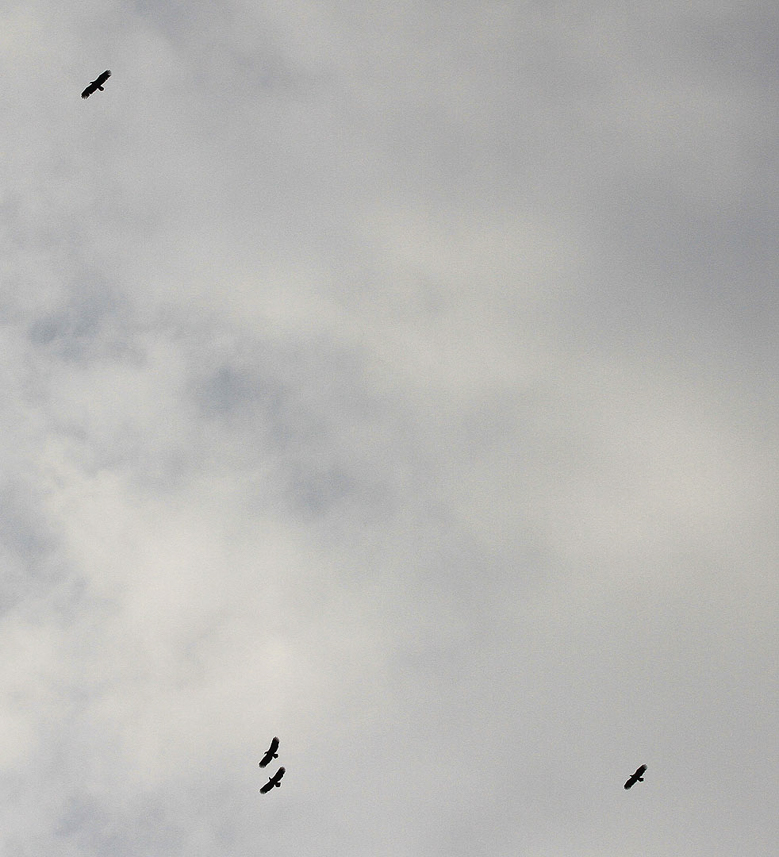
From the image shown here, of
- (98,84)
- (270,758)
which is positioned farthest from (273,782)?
(98,84)

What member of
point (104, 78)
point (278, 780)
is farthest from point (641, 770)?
point (104, 78)

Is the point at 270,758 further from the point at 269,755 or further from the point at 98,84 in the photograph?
the point at 98,84

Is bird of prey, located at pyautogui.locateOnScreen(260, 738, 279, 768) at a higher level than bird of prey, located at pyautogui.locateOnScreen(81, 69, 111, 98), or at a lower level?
lower

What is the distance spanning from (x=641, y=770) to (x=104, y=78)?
120m

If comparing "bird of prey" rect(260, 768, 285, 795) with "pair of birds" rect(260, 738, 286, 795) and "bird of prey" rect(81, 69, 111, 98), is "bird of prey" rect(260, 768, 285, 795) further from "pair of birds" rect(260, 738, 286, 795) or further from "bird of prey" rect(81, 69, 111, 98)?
"bird of prey" rect(81, 69, 111, 98)

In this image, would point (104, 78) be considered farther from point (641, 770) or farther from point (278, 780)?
point (641, 770)

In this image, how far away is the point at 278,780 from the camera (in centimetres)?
10469

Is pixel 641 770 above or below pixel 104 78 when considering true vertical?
below

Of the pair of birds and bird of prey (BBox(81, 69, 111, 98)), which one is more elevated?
bird of prey (BBox(81, 69, 111, 98))

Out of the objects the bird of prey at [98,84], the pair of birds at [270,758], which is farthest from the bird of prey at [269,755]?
the bird of prey at [98,84]

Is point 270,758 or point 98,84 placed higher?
point 98,84

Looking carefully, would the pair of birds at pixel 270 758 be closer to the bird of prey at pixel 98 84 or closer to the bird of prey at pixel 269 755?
the bird of prey at pixel 269 755

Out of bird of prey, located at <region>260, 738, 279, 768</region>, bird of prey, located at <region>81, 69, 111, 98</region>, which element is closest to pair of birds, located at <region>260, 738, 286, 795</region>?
bird of prey, located at <region>260, 738, 279, 768</region>

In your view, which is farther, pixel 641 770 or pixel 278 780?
pixel 641 770
